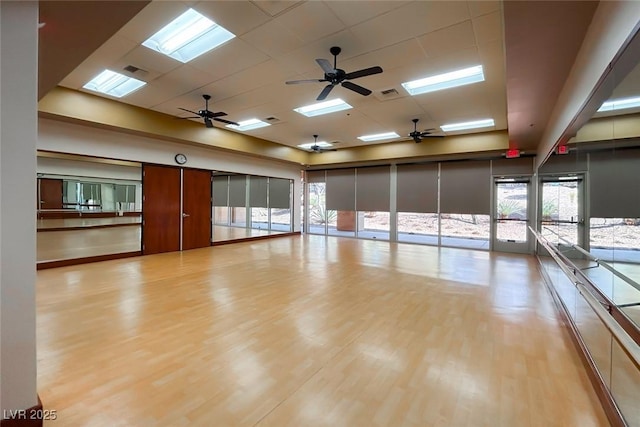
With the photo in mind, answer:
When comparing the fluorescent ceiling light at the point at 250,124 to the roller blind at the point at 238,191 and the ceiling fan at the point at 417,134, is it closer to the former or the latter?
the ceiling fan at the point at 417,134

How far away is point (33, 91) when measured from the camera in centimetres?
173

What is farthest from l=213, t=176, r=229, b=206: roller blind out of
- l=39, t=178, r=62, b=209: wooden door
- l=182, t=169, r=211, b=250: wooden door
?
l=39, t=178, r=62, b=209: wooden door

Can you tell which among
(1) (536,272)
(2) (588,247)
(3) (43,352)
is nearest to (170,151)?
(3) (43,352)

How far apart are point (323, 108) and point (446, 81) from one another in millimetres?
2599

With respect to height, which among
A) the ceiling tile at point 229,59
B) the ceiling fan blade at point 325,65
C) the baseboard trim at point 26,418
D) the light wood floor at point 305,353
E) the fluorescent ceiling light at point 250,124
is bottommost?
the light wood floor at point 305,353

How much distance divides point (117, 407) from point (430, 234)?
1011 centimetres

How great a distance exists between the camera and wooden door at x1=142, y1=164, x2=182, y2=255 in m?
7.63

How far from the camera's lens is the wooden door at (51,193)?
8391mm

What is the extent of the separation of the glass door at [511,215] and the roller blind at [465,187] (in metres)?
0.33

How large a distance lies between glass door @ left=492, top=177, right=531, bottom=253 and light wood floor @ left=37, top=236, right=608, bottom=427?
12.9 feet

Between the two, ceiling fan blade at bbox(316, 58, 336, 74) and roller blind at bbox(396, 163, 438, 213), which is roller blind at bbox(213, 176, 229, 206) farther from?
ceiling fan blade at bbox(316, 58, 336, 74)

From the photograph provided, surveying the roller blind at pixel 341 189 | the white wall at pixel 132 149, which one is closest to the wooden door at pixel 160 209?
the white wall at pixel 132 149

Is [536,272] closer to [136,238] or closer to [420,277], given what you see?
[420,277]

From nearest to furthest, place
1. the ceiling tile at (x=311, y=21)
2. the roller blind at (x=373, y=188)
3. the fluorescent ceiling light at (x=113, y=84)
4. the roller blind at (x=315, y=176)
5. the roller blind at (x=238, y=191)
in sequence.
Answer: the ceiling tile at (x=311, y=21), the fluorescent ceiling light at (x=113, y=84), the roller blind at (x=373, y=188), the roller blind at (x=238, y=191), the roller blind at (x=315, y=176)
